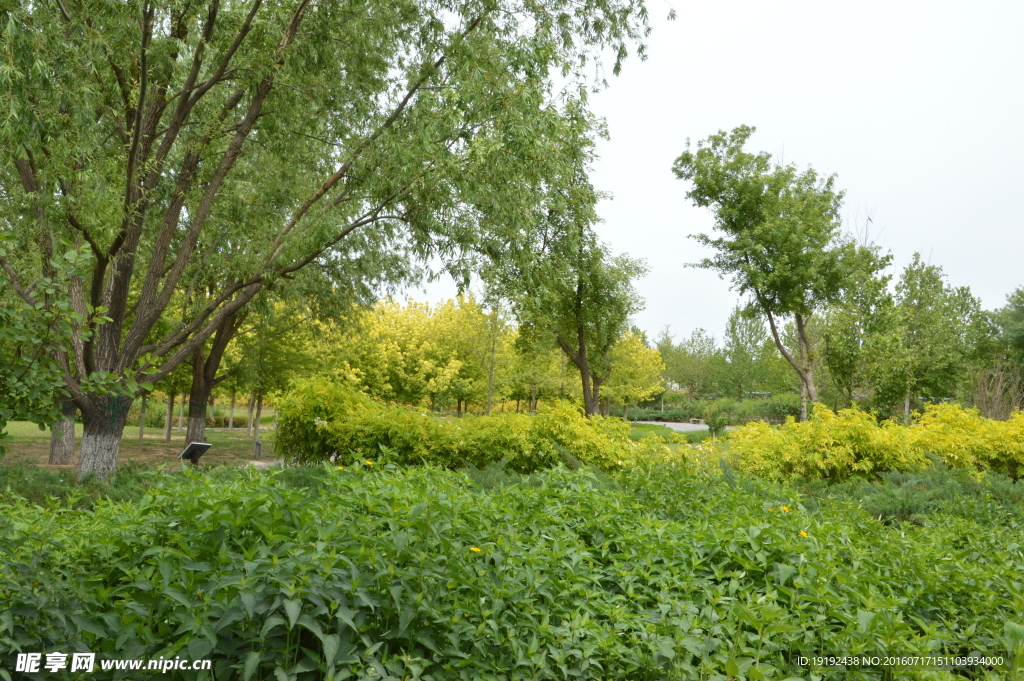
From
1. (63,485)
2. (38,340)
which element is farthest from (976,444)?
(63,485)

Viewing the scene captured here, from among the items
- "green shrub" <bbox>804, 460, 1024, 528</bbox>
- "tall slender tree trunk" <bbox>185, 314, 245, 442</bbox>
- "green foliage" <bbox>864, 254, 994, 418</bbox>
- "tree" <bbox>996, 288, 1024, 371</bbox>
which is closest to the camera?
"green shrub" <bbox>804, 460, 1024, 528</bbox>

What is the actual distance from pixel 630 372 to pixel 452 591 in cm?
2909

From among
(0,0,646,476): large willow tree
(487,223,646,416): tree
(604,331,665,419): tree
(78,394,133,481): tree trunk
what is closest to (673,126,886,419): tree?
(487,223,646,416): tree

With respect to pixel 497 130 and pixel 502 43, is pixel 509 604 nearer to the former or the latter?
pixel 497 130

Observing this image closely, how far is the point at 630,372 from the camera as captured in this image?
31.2m

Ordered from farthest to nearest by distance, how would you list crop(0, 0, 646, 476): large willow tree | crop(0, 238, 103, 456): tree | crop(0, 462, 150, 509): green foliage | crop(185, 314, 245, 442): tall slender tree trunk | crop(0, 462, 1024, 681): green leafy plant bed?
crop(185, 314, 245, 442): tall slender tree trunk
crop(0, 0, 646, 476): large willow tree
crop(0, 462, 150, 509): green foliage
crop(0, 238, 103, 456): tree
crop(0, 462, 1024, 681): green leafy plant bed

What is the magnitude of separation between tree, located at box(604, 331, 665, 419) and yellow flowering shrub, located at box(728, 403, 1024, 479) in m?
19.2

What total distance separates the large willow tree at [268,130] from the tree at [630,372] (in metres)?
20.3

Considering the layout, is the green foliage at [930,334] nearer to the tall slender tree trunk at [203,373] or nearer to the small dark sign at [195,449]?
the tall slender tree trunk at [203,373]

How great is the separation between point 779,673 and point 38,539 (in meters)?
3.10

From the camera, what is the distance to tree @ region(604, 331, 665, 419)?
30328 mm

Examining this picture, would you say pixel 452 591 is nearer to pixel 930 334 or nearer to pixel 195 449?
pixel 195 449

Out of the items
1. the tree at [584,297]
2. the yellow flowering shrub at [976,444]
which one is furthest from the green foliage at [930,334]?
the yellow flowering shrub at [976,444]

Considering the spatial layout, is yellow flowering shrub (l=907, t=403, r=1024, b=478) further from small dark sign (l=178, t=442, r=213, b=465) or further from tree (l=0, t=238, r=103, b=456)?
tree (l=0, t=238, r=103, b=456)
